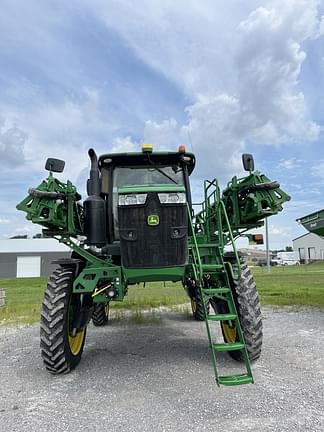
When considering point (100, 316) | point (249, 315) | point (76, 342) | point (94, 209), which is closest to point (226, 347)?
point (249, 315)

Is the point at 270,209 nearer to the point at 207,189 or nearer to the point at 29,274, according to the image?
the point at 207,189

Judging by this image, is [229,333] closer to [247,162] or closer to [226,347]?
[226,347]

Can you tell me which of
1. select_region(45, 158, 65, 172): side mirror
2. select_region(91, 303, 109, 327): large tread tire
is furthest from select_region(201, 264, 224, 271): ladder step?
select_region(91, 303, 109, 327): large tread tire

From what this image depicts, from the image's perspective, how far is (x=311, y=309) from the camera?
1025 centimetres

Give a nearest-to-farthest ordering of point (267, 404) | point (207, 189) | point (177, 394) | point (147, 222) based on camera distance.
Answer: point (267, 404), point (177, 394), point (147, 222), point (207, 189)

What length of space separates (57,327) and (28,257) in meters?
43.4

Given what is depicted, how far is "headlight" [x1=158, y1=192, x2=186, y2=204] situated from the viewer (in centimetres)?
470

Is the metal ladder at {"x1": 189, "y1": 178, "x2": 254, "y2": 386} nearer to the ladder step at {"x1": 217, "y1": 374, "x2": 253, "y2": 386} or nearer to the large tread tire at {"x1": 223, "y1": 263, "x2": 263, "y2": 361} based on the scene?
the ladder step at {"x1": 217, "y1": 374, "x2": 253, "y2": 386}

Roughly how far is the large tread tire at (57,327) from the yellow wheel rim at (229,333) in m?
2.12

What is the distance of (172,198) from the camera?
4.73 meters

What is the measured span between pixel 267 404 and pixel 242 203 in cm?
297

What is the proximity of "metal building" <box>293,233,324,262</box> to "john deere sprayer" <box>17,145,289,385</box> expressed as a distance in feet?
218

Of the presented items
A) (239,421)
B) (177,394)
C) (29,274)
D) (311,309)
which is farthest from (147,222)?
(29,274)

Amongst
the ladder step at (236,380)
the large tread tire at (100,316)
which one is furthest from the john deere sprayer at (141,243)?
the large tread tire at (100,316)
